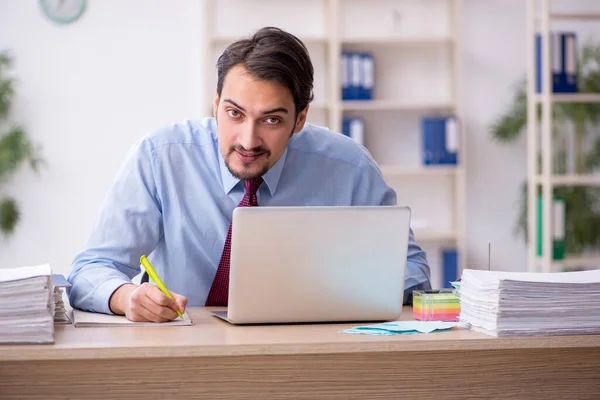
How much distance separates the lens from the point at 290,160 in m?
2.34

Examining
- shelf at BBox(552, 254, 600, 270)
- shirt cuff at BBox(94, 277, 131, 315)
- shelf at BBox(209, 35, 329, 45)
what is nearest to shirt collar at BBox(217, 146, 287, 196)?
shirt cuff at BBox(94, 277, 131, 315)

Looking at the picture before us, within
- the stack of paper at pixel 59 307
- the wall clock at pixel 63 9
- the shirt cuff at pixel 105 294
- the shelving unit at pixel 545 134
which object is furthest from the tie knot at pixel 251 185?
the wall clock at pixel 63 9

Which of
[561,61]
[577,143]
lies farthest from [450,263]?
[561,61]

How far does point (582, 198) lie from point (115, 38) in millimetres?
2797

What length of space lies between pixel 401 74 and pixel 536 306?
3.98 metres

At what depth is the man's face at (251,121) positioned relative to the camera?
1.99 metres

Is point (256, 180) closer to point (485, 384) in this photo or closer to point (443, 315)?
point (443, 315)

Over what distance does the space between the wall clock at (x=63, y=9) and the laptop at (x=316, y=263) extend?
3880 mm

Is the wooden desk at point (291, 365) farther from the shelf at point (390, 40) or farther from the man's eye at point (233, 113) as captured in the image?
the shelf at point (390, 40)

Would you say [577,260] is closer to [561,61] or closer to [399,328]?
[561,61]

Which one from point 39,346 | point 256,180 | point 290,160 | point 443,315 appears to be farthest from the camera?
point 290,160

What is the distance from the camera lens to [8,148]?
5.02 metres

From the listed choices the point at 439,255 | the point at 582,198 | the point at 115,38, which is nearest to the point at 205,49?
the point at 115,38

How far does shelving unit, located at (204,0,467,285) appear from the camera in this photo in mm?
5273
